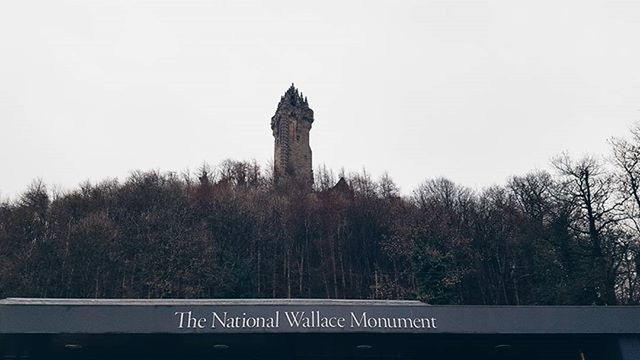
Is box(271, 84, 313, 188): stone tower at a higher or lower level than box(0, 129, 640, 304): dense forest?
higher

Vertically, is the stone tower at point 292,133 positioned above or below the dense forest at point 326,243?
above

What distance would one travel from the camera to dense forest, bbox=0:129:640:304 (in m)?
32.8

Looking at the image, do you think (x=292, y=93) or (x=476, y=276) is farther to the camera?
(x=292, y=93)

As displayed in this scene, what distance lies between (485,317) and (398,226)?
25745mm

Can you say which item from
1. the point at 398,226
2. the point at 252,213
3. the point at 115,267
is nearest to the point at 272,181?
the point at 252,213

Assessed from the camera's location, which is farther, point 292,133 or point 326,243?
point 292,133

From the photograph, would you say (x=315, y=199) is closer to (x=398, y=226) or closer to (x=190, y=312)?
(x=398, y=226)

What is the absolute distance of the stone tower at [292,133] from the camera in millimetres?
73438

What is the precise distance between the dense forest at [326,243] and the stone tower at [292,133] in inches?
973

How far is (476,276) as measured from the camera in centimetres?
3906

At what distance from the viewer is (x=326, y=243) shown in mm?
42094

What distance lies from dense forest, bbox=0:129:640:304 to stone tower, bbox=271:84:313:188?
24723mm

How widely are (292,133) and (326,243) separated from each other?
36347 millimetres

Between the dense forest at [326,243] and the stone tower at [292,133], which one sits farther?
the stone tower at [292,133]
